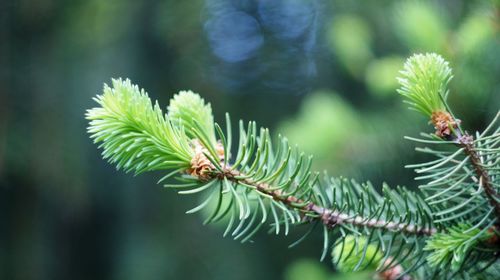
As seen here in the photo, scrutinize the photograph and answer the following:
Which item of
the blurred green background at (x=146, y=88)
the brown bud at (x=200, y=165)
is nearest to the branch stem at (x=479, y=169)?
the brown bud at (x=200, y=165)

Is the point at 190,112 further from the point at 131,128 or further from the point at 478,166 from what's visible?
the point at 478,166

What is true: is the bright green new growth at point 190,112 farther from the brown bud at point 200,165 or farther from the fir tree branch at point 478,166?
the fir tree branch at point 478,166

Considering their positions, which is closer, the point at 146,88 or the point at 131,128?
the point at 131,128

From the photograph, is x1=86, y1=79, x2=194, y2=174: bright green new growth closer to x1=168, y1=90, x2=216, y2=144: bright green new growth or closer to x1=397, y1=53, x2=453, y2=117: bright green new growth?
x1=168, y1=90, x2=216, y2=144: bright green new growth

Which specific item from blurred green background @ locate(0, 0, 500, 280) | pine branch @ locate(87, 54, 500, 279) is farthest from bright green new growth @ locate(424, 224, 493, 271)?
blurred green background @ locate(0, 0, 500, 280)

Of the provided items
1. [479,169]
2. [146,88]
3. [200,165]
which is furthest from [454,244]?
[146,88]

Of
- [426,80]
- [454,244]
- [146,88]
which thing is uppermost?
[146,88]
